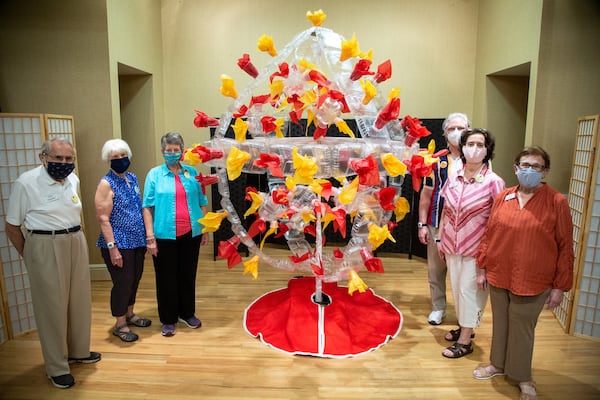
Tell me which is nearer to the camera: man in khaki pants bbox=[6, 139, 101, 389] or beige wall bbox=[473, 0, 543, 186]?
man in khaki pants bbox=[6, 139, 101, 389]

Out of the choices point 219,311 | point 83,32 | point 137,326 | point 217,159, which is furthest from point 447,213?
point 83,32

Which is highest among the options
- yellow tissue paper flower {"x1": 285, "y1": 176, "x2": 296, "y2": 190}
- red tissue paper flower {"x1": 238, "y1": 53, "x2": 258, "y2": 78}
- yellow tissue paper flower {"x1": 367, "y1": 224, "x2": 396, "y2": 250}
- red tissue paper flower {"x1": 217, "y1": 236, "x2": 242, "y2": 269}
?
red tissue paper flower {"x1": 238, "y1": 53, "x2": 258, "y2": 78}

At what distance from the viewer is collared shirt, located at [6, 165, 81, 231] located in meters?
2.24

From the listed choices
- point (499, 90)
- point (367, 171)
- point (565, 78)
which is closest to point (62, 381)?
point (367, 171)

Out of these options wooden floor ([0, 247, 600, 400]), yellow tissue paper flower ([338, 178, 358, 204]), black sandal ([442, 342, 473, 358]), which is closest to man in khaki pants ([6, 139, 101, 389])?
wooden floor ([0, 247, 600, 400])

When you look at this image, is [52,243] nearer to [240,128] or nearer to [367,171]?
[240,128]

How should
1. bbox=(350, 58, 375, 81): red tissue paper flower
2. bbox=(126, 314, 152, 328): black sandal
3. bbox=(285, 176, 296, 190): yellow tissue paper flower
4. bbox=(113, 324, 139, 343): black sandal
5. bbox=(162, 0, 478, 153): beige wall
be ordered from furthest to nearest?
bbox=(162, 0, 478, 153): beige wall
bbox=(126, 314, 152, 328): black sandal
bbox=(113, 324, 139, 343): black sandal
bbox=(350, 58, 375, 81): red tissue paper flower
bbox=(285, 176, 296, 190): yellow tissue paper flower

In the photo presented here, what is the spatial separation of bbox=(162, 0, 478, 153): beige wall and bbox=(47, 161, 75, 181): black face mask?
3.06 metres

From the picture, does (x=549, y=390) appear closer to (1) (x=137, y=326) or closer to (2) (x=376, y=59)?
(1) (x=137, y=326)

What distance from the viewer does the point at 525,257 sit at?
84.0 inches

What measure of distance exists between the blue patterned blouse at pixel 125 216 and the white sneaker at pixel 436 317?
88.1 inches

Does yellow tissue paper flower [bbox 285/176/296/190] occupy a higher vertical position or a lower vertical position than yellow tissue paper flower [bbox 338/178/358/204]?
higher

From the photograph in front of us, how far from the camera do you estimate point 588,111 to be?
3.41 metres

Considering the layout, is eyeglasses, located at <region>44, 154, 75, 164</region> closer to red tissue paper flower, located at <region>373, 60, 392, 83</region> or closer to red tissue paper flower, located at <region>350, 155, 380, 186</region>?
red tissue paper flower, located at <region>350, 155, 380, 186</region>
